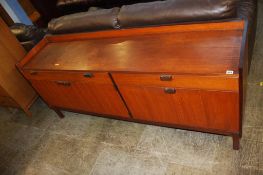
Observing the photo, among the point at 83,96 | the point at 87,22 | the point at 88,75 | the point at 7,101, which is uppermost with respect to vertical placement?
the point at 87,22

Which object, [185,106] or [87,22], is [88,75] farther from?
[185,106]

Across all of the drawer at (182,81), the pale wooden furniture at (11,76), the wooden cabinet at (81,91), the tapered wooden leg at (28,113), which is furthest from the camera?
the tapered wooden leg at (28,113)

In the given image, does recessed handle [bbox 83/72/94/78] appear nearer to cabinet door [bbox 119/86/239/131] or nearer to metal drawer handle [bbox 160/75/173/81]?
cabinet door [bbox 119/86/239/131]

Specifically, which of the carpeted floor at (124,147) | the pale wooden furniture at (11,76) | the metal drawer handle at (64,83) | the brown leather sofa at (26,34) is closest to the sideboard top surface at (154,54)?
the metal drawer handle at (64,83)

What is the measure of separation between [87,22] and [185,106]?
0.98 metres

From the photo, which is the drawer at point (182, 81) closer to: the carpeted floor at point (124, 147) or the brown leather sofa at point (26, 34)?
the carpeted floor at point (124, 147)

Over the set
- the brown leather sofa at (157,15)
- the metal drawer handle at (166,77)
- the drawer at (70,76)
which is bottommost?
the drawer at (70,76)

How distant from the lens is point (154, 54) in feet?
4.54

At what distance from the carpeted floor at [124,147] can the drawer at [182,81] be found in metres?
0.60

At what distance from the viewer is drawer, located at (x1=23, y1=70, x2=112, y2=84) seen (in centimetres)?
149

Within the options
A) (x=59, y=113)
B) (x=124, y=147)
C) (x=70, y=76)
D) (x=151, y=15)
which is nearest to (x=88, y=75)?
(x=70, y=76)

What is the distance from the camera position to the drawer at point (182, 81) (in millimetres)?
1106

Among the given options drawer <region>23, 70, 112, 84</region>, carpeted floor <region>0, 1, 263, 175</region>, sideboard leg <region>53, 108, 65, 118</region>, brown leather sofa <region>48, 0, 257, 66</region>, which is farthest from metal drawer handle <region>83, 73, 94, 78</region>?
sideboard leg <region>53, 108, 65, 118</region>

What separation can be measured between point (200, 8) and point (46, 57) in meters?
1.25
